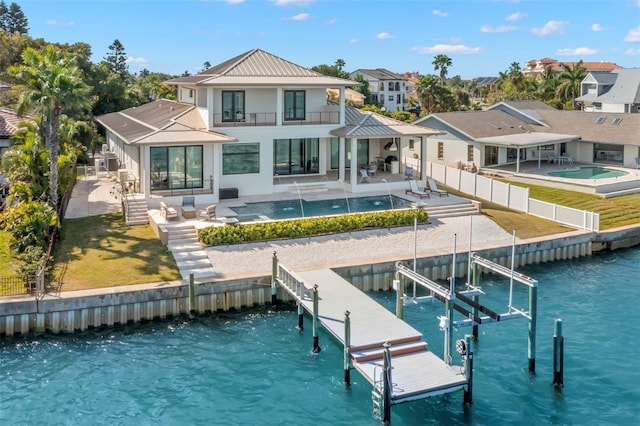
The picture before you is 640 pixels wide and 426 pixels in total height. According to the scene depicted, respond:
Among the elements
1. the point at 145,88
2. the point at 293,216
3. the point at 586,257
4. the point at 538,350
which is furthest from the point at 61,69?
the point at 145,88

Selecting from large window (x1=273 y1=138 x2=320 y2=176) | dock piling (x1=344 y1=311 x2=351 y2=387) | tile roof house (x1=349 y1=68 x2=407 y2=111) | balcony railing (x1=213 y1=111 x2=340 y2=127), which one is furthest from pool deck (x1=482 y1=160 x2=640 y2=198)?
tile roof house (x1=349 y1=68 x2=407 y2=111)

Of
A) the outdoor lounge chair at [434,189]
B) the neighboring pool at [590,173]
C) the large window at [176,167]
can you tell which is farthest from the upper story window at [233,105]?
the neighboring pool at [590,173]

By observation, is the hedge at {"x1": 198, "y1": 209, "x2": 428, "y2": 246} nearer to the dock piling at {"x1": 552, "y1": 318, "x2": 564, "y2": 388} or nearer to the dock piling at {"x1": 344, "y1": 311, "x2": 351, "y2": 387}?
the dock piling at {"x1": 344, "y1": 311, "x2": 351, "y2": 387}

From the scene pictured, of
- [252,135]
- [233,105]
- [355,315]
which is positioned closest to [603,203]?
[252,135]

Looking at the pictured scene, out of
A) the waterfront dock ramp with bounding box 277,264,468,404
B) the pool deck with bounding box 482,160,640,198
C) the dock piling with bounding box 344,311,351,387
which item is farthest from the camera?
the pool deck with bounding box 482,160,640,198

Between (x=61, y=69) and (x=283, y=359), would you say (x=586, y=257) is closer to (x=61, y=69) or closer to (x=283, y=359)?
(x=283, y=359)

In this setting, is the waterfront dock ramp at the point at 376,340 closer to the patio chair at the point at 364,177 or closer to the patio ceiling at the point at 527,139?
the patio chair at the point at 364,177

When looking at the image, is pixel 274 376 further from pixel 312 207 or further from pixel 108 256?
pixel 312 207
